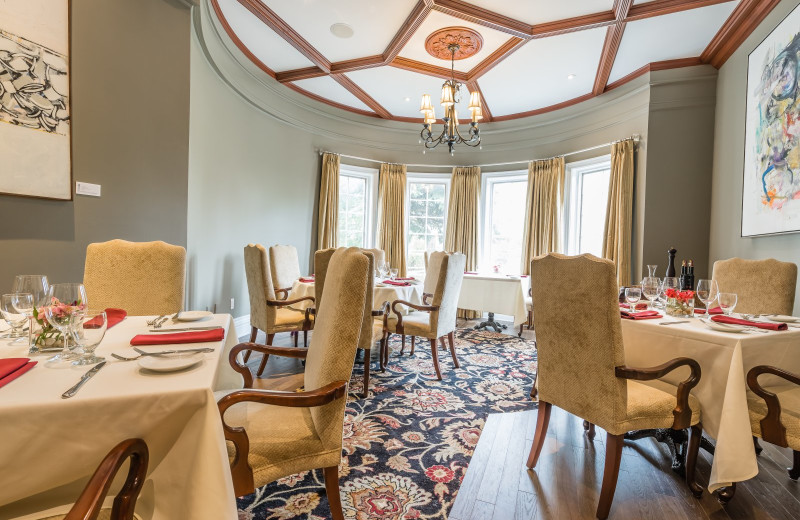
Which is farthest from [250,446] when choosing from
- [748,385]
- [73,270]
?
[73,270]

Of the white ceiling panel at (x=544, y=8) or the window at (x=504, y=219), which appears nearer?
the white ceiling panel at (x=544, y=8)

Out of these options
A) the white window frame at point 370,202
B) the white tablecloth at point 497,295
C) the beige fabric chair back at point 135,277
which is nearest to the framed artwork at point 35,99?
the beige fabric chair back at point 135,277

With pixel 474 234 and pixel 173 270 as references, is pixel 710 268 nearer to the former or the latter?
pixel 474 234

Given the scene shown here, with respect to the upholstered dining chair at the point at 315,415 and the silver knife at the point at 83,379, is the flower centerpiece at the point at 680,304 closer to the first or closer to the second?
the upholstered dining chair at the point at 315,415

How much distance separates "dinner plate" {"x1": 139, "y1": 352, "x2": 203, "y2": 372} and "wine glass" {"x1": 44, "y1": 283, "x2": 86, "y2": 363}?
0.19 metres

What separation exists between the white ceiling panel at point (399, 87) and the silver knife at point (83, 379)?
4331 mm

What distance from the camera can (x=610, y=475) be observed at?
1576mm

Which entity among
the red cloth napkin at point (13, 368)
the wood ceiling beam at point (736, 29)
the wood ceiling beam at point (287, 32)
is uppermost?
the wood ceiling beam at point (287, 32)

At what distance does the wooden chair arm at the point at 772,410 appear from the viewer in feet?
4.94

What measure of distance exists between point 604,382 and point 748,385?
1.91ft

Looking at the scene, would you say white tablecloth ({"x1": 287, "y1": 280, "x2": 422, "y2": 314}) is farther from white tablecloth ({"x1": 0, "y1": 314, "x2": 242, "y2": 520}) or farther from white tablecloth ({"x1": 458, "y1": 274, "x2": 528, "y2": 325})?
white tablecloth ({"x1": 0, "y1": 314, "x2": 242, "y2": 520})

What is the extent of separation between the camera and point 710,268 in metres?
3.99

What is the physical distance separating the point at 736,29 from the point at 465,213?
11.8 ft

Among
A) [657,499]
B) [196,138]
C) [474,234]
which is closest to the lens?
[657,499]
